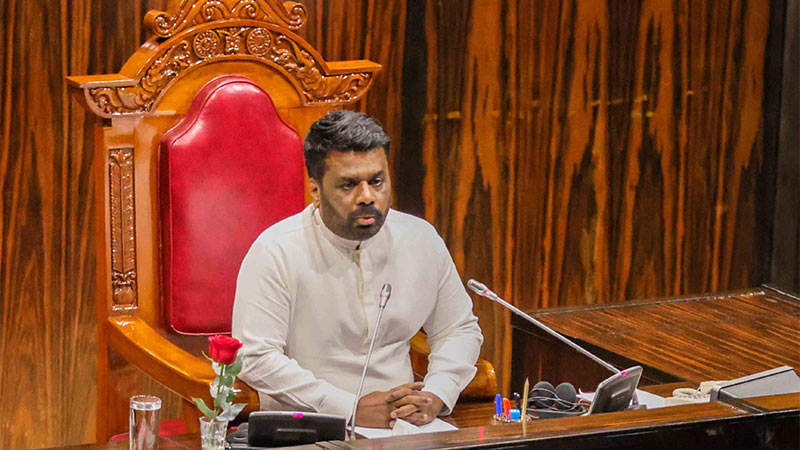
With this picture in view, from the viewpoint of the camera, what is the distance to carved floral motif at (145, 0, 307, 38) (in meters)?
3.12

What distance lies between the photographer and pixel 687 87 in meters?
4.31

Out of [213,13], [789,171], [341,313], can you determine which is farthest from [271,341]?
[789,171]

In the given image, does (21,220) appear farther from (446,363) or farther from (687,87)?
(687,87)

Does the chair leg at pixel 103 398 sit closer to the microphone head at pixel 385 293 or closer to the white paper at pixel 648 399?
the microphone head at pixel 385 293

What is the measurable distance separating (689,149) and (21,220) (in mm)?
2179

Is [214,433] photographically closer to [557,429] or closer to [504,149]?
[557,429]

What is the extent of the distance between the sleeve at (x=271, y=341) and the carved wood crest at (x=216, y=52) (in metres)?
0.53

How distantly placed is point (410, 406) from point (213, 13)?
109 cm

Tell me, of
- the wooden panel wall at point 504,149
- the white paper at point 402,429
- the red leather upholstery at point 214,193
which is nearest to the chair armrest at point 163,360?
the red leather upholstery at point 214,193

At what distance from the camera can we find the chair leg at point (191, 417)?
2814 mm

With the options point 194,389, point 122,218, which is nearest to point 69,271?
point 122,218

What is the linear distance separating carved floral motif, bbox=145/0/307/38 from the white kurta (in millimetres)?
558

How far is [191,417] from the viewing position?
9.32 ft

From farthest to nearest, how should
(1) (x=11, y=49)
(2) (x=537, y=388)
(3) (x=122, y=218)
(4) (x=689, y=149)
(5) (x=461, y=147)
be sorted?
(4) (x=689, y=149) < (5) (x=461, y=147) < (1) (x=11, y=49) < (3) (x=122, y=218) < (2) (x=537, y=388)
